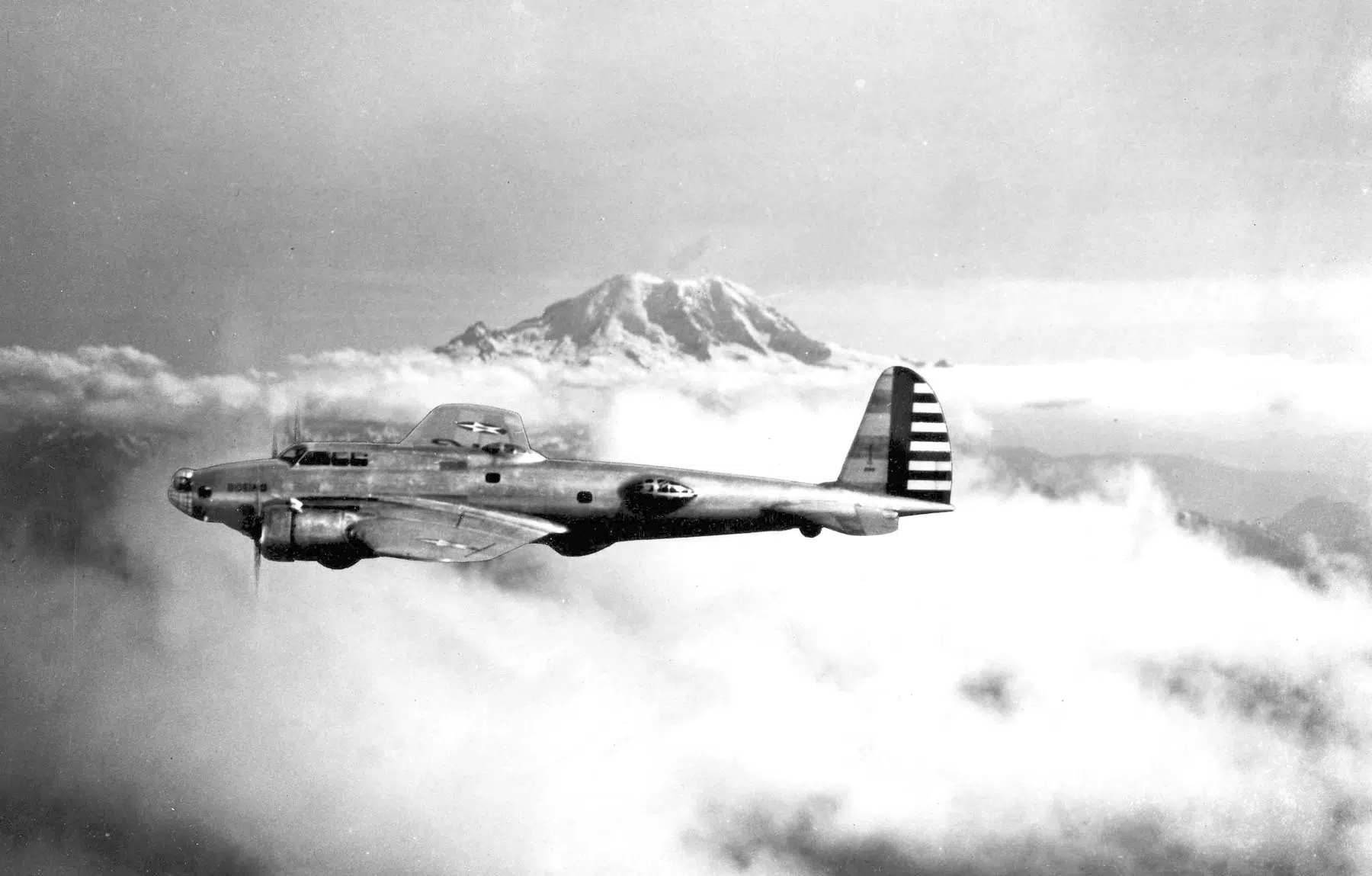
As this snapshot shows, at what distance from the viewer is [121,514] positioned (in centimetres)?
5844

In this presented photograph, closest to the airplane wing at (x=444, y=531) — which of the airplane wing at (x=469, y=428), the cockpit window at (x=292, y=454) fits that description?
the airplane wing at (x=469, y=428)

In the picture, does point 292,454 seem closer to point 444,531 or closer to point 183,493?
point 183,493

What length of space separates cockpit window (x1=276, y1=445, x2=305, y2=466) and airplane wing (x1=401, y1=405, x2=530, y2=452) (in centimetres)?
244

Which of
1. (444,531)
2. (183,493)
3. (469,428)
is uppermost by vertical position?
(469,428)

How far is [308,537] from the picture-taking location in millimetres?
21672

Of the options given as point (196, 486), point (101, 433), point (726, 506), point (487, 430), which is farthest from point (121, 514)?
point (726, 506)

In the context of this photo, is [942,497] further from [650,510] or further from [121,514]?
[121,514]

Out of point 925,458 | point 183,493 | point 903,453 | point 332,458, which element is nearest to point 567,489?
point 332,458

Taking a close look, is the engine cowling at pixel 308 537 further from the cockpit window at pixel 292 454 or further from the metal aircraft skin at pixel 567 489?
the cockpit window at pixel 292 454

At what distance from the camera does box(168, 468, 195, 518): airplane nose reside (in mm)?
23438

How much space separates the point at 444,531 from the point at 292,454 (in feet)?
15.5

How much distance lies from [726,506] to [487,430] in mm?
6342

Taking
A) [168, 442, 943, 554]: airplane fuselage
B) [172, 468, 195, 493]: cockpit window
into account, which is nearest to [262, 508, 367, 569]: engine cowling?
[168, 442, 943, 554]: airplane fuselage

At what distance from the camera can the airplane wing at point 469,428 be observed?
938 inches
